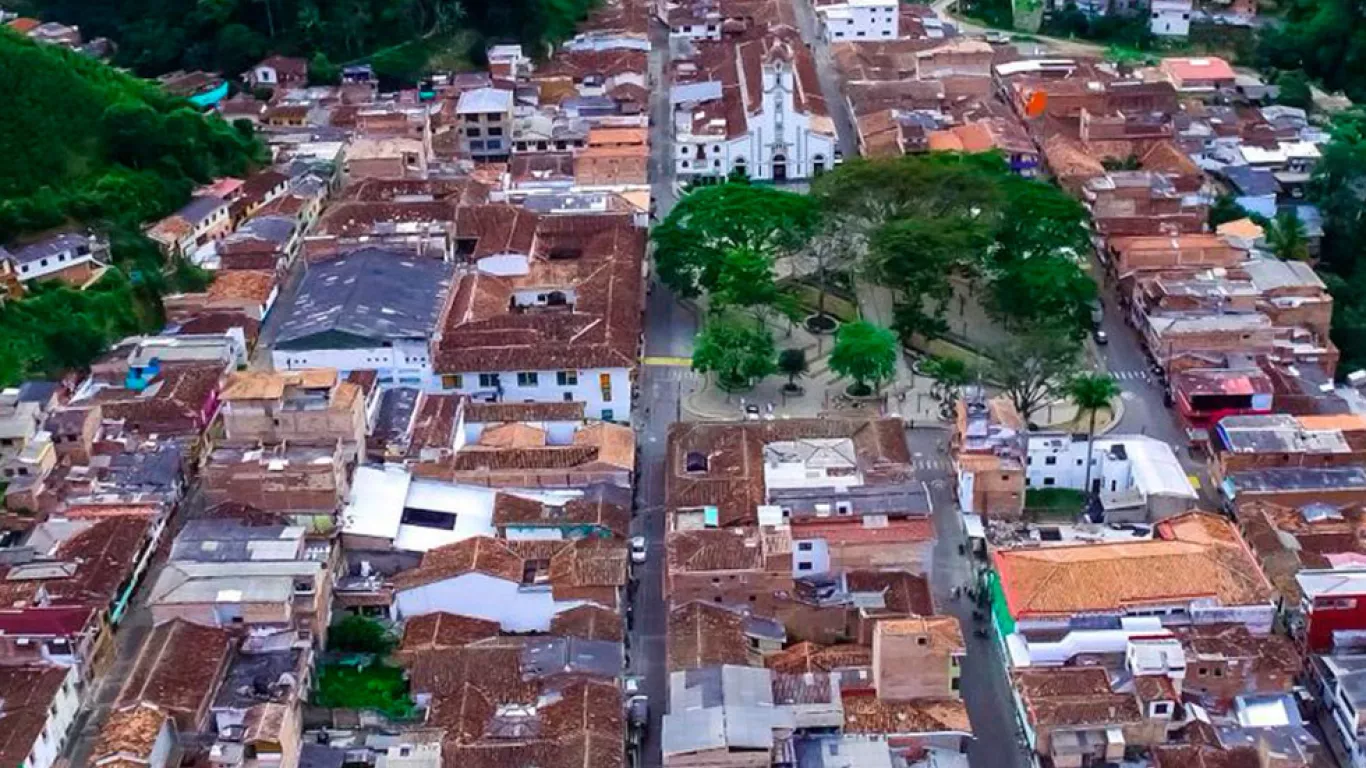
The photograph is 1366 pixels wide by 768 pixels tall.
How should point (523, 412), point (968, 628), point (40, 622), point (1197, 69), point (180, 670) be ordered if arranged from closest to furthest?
point (180, 670)
point (40, 622)
point (968, 628)
point (523, 412)
point (1197, 69)

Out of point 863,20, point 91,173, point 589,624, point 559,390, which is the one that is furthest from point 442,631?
point 863,20

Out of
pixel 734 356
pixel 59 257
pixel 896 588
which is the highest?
pixel 59 257

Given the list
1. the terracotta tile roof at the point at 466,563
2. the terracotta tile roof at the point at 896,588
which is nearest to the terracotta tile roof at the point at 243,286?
the terracotta tile roof at the point at 466,563

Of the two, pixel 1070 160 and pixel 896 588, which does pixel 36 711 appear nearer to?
pixel 896 588

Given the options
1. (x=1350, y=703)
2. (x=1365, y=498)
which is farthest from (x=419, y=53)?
(x=1350, y=703)

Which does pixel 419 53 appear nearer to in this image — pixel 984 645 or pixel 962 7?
pixel 962 7

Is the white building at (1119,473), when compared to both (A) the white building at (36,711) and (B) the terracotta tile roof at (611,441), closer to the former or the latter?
(B) the terracotta tile roof at (611,441)

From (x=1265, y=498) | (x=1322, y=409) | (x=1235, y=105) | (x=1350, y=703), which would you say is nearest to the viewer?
(x=1350, y=703)

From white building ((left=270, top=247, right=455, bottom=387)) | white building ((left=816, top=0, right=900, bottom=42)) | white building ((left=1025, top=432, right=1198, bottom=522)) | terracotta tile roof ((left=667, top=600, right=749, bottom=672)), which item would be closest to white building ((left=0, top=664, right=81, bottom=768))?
terracotta tile roof ((left=667, top=600, right=749, bottom=672))
